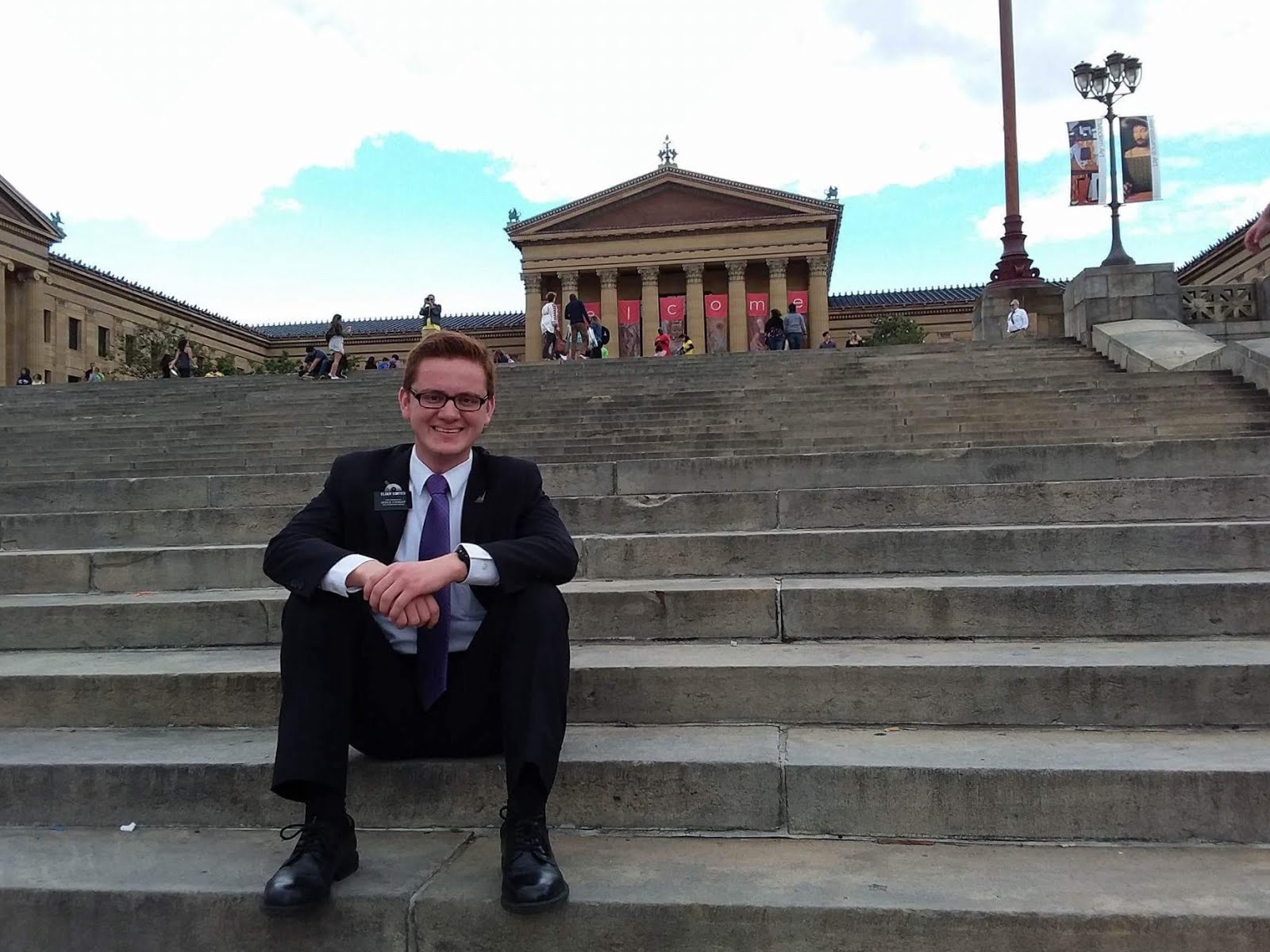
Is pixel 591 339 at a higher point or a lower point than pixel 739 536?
higher

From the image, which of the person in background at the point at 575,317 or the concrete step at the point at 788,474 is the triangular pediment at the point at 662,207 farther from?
the concrete step at the point at 788,474

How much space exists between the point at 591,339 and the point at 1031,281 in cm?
1048

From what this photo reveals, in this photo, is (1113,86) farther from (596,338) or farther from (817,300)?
(817,300)

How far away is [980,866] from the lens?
7.75ft

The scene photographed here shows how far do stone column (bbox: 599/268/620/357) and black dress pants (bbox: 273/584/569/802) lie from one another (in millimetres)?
49158

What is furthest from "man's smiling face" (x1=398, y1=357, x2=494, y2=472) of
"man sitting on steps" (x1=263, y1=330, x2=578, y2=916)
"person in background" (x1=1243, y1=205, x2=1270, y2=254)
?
"person in background" (x1=1243, y1=205, x2=1270, y2=254)

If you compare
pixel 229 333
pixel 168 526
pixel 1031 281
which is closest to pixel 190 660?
pixel 168 526

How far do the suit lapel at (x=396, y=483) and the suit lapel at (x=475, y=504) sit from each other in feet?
0.56

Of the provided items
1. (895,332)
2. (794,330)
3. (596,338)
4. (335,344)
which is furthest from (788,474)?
(895,332)

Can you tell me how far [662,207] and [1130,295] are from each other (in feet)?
138

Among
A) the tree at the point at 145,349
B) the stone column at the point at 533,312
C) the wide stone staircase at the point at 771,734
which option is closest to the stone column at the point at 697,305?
the stone column at the point at 533,312

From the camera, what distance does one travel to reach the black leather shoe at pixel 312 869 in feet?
7.07

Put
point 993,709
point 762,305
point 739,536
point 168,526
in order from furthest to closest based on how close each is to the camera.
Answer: point 762,305
point 168,526
point 739,536
point 993,709

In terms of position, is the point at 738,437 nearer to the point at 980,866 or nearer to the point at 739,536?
the point at 739,536
